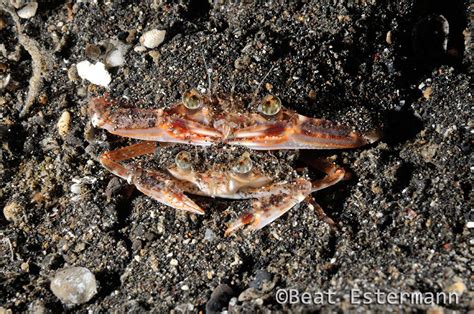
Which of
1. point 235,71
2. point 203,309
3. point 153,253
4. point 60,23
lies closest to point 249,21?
point 235,71

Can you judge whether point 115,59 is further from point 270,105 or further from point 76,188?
point 270,105

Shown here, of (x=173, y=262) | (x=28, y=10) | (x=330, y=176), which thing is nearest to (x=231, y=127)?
(x=330, y=176)

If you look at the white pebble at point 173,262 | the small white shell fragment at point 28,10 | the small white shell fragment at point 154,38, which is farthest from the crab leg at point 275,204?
the small white shell fragment at point 28,10

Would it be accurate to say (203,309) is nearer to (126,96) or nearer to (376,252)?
(376,252)

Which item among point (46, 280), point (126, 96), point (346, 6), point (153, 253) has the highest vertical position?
point (346, 6)

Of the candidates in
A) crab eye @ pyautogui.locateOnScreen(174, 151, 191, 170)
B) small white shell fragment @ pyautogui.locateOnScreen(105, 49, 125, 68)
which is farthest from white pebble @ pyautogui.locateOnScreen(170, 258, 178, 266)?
small white shell fragment @ pyautogui.locateOnScreen(105, 49, 125, 68)

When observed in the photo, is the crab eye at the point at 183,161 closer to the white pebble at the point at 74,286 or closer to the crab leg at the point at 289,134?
the crab leg at the point at 289,134

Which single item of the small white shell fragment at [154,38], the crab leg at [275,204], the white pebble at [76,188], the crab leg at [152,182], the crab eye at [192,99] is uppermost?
the crab eye at [192,99]
